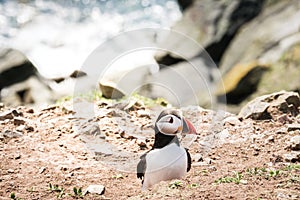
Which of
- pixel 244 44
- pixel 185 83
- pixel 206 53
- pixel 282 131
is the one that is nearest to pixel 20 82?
pixel 185 83

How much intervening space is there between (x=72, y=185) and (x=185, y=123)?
1.31 m

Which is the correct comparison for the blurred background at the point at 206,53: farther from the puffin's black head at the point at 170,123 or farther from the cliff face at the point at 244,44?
the puffin's black head at the point at 170,123

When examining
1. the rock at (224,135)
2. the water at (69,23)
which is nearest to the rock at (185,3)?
the water at (69,23)

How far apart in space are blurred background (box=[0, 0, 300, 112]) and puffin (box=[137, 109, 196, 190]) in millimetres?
3596

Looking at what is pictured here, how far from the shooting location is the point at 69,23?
754 inches

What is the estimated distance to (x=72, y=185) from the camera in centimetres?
508

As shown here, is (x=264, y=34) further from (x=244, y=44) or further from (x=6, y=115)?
(x=6, y=115)

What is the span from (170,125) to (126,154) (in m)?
1.65

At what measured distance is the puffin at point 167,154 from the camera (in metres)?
4.59

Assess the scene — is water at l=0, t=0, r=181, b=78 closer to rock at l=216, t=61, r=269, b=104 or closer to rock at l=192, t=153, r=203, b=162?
rock at l=216, t=61, r=269, b=104

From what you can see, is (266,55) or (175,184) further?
(266,55)

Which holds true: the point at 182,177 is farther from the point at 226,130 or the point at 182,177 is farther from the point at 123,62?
the point at 123,62

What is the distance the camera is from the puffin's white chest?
460 cm

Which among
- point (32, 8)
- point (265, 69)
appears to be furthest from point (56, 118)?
point (32, 8)
